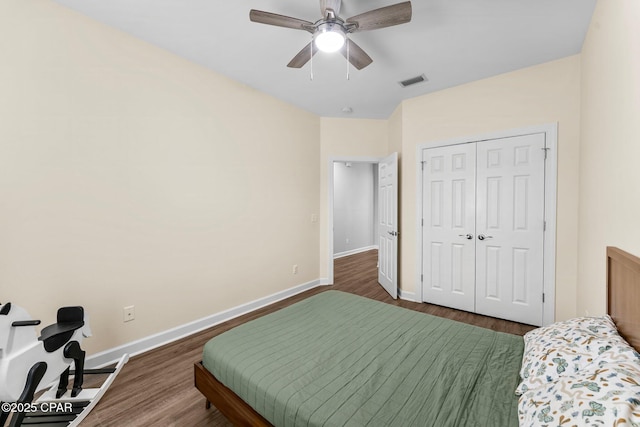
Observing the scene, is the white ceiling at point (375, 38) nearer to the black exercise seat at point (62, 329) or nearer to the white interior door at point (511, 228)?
the white interior door at point (511, 228)

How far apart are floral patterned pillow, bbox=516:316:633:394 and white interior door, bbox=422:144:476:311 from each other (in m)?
1.85

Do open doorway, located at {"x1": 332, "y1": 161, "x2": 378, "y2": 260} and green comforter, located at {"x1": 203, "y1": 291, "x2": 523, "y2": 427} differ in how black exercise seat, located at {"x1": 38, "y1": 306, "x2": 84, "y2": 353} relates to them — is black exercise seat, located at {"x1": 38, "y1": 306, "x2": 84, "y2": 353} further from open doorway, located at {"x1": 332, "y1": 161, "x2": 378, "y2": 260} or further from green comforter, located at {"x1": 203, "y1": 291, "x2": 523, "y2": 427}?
open doorway, located at {"x1": 332, "y1": 161, "x2": 378, "y2": 260}

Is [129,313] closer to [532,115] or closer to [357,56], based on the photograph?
[357,56]

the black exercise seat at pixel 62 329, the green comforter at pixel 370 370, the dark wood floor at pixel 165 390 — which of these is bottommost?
the dark wood floor at pixel 165 390

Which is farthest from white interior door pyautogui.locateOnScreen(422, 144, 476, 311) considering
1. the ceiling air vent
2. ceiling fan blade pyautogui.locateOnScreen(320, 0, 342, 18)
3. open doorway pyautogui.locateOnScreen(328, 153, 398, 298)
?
ceiling fan blade pyautogui.locateOnScreen(320, 0, 342, 18)

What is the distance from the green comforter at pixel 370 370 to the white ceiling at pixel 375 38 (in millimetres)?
2270

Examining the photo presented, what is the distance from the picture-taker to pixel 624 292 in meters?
1.30

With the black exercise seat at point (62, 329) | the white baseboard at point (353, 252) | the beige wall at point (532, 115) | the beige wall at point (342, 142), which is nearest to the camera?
the black exercise seat at point (62, 329)

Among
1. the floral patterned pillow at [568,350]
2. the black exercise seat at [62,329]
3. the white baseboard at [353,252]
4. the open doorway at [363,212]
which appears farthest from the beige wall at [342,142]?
the floral patterned pillow at [568,350]

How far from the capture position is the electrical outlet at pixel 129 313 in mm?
2248

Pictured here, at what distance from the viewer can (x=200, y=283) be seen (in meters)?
2.78

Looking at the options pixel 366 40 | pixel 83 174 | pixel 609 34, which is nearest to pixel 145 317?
pixel 83 174

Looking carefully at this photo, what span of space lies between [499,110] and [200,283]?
3751mm

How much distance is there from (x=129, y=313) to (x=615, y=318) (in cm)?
334
